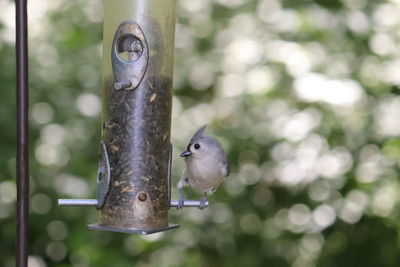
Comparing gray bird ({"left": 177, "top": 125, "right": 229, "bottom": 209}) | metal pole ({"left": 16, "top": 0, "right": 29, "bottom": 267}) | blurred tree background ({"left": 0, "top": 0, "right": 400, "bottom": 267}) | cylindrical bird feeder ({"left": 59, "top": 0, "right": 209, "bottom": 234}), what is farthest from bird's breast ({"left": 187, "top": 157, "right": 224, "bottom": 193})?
metal pole ({"left": 16, "top": 0, "right": 29, "bottom": 267})

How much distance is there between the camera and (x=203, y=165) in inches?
159

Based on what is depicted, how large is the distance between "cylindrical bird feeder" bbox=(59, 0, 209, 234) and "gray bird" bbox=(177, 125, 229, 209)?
→ 54cm

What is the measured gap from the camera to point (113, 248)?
16.5 ft

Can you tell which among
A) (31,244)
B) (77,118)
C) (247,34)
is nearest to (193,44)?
(247,34)

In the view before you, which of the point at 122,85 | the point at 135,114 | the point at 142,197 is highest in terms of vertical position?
the point at 122,85

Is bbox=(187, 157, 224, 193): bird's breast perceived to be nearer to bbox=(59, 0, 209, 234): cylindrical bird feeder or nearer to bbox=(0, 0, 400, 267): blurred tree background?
bbox=(59, 0, 209, 234): cylindrical bird feeder

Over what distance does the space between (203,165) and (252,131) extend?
123cm

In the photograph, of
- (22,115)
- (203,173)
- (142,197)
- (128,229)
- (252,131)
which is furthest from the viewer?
(252,131)

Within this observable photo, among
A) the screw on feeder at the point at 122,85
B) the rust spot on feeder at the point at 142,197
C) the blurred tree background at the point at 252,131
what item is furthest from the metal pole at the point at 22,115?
the blurred tree background at the point at 252,131

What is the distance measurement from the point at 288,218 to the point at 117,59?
2581 mm

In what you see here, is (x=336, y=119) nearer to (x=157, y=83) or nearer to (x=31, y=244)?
(x=157, y=83)

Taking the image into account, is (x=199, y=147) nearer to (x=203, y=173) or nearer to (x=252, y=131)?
(x=203, y=173)

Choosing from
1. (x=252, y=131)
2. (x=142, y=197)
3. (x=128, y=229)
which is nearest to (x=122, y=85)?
(x=142, y=197)

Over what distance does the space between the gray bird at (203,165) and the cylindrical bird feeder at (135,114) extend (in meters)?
0.54
